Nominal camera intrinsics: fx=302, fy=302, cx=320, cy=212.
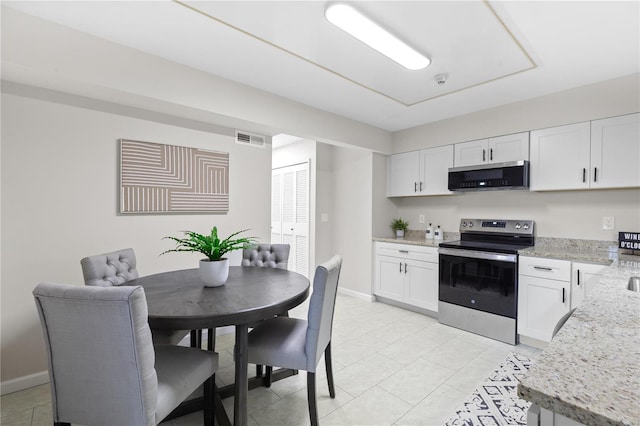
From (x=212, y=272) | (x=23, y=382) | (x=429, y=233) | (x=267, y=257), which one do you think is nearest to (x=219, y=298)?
(x=212, y=272)

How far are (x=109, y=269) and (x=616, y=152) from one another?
410 centimetres

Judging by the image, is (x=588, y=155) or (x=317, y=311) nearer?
(x=317, y=311)

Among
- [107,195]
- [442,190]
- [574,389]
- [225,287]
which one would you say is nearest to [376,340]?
[225,287]

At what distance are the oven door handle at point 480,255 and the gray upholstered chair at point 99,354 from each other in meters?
2.93

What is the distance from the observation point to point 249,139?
3332 mm

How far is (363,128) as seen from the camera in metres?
3.91

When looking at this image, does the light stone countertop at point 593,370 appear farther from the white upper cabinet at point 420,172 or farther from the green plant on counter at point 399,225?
the green plant on counter at point 399,225

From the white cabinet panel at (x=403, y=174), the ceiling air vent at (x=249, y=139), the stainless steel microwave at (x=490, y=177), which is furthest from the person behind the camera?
the white cabinet panel at (x=403, y=174)

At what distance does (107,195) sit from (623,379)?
3.06 metres

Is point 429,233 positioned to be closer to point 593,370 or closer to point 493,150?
point 493,150

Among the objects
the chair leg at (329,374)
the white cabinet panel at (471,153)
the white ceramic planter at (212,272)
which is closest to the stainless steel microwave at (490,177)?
the white cabinet panel at (471,153)

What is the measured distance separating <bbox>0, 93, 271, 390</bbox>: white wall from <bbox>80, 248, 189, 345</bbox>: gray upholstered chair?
1.49ft

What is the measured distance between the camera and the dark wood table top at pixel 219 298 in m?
1.43

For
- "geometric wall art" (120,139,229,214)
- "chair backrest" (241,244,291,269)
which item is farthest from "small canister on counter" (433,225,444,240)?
"geometric wall art" (120,139,229,214)
